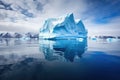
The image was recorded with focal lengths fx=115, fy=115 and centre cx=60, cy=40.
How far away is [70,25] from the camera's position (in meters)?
20.6

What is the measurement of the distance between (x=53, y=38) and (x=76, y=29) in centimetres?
548

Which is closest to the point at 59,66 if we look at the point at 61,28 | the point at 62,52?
the point at 62,52

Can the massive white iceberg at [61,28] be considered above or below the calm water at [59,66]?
above

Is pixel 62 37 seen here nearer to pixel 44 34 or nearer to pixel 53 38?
pixel 53 38

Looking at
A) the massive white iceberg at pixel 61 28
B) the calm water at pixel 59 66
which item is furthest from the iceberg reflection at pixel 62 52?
the massive white iceberg at pixel 61 28

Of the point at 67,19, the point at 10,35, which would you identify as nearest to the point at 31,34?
the point at 10,35

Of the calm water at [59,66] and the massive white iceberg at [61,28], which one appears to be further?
the massive white iceberg at [61,28]

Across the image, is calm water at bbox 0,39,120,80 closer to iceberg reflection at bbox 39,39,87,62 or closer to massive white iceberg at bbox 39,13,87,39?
iceberg reflection at bbox 39,39,87,62

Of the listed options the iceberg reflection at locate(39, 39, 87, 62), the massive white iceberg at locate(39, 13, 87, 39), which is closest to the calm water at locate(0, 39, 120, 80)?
the iceberg reflection at locate(39, 39, 87, 62)

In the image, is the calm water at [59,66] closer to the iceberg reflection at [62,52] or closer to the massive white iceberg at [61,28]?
the iceberg reflection at [62,52]

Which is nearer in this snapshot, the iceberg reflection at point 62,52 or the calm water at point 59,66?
the calm water at point 59,66

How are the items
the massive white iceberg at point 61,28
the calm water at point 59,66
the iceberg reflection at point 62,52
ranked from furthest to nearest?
the massive white iceberg at point 61,28 < the iceberg reflection at point 62,52 < the calm water at point 59,66

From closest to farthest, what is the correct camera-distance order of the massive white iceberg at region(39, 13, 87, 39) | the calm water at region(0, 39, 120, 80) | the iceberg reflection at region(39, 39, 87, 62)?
1. the calm water at region(0, 39, 120, 80)
2. the iceberg reflection at region(39, 39, 87, 62)
3. the massive white iceberg at region(39, 13, 87, 39)

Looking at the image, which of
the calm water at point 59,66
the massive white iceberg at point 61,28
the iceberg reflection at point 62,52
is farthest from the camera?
the massive white iceberg at point 61,28
